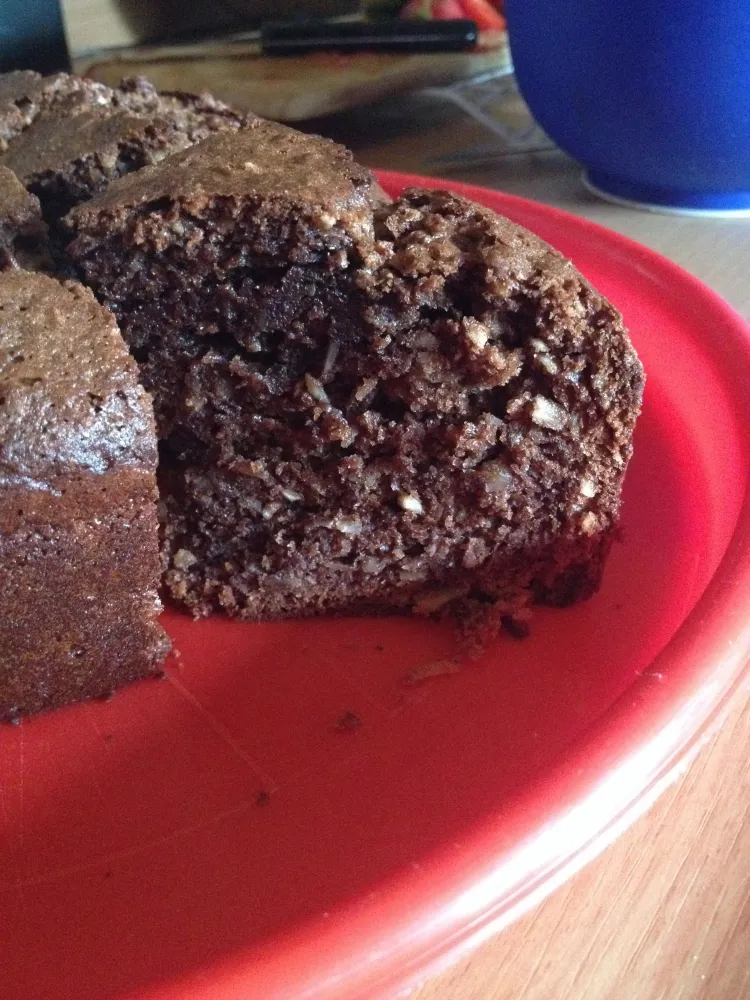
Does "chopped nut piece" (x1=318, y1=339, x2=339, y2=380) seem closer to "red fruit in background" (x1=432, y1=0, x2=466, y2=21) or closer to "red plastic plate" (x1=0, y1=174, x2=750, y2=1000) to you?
"red plastic plate" (x1=0, y1=174, x2=750, y2=1000)

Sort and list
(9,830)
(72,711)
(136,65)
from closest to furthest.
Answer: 1. (9,830)
2. (72,711)
3. (136,65)

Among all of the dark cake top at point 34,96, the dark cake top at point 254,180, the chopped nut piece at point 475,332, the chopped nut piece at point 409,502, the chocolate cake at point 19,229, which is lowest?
the chopped nut piece at point 409,502

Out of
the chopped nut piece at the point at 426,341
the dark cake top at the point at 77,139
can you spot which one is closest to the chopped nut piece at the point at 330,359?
the chopped nut piece at the point at 426,341

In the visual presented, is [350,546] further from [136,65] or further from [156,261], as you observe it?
[136,65]

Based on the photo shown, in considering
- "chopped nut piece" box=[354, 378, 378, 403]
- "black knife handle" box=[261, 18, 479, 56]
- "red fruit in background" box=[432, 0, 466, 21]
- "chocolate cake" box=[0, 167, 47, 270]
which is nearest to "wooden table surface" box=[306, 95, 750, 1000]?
"chopped nut piece" box=[354, 378, 378, 403]

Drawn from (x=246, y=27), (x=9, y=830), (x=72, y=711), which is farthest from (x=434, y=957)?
(x=246, y=27)

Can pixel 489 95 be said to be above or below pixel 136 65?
below

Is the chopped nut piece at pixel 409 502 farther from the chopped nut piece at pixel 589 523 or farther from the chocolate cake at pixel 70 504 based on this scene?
the chocolate cake at pixel 70 504
